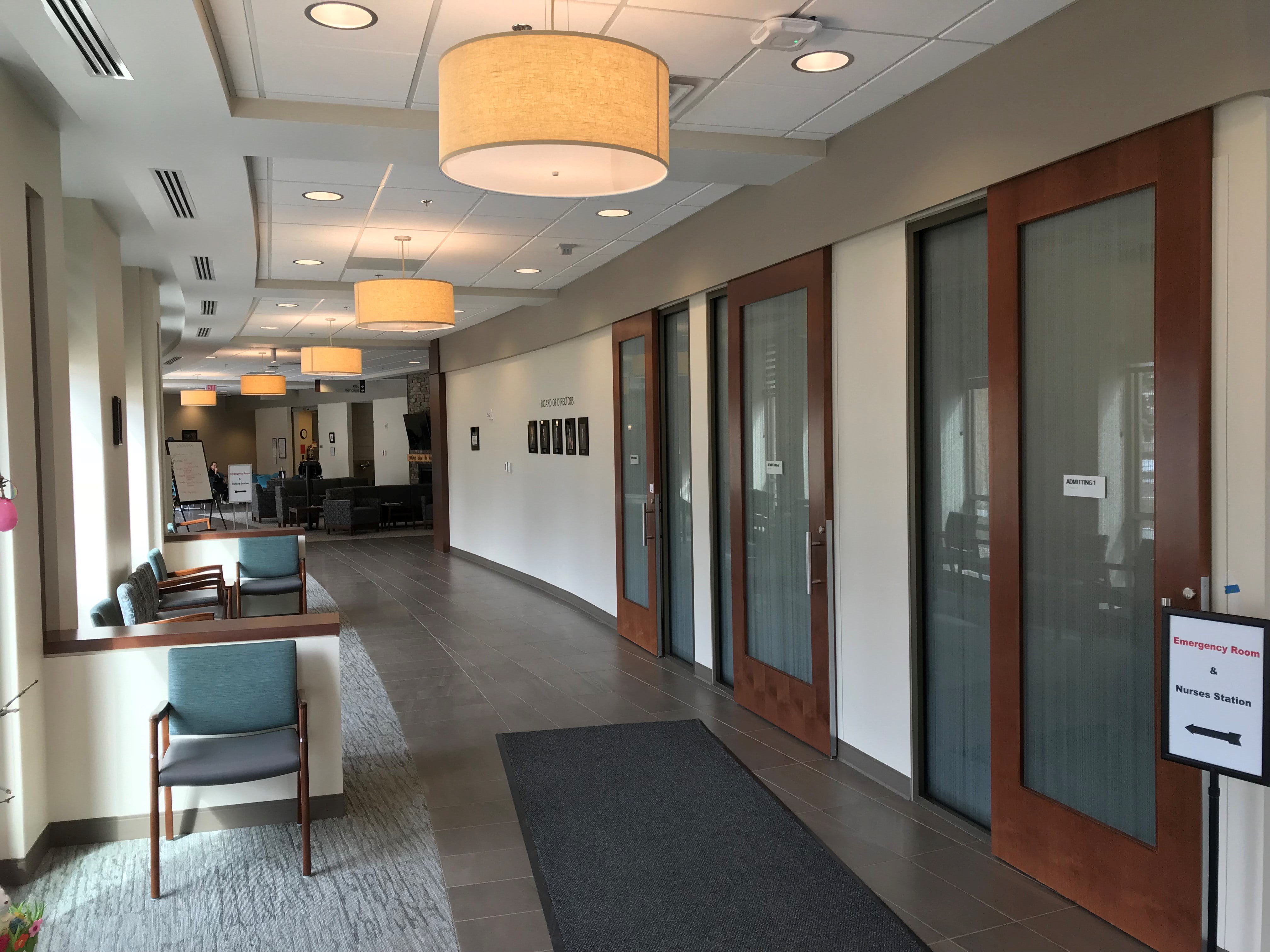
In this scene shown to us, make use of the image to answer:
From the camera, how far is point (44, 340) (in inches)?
170

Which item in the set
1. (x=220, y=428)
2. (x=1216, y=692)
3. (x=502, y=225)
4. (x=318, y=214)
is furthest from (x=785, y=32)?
(x=220, y=428)

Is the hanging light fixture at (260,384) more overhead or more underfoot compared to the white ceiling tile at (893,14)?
more underfoot

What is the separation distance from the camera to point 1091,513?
139 inches

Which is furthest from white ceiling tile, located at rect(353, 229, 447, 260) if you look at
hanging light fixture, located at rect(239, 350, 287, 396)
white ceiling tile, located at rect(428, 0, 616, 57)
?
hanging light fixture, located at rect(239, 350, 287, 396)

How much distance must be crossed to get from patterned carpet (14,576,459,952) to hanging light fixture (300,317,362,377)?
7.15 meters

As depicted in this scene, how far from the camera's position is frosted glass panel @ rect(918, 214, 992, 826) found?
4262mm

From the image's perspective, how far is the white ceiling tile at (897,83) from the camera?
387cm

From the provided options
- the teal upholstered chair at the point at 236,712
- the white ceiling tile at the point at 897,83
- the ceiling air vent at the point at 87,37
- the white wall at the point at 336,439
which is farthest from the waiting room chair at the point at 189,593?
the white wall at the point at 336,439

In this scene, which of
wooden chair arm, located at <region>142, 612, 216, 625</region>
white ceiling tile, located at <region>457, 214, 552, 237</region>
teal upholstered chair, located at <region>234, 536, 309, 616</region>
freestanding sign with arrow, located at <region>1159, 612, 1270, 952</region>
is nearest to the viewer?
freestanding sign with arrow, located at <region>1159, 612, 1270, 952</region>

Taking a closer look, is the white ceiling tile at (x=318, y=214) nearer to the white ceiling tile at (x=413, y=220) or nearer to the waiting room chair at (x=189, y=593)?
the white ceiling tile at (x=413, y=220)

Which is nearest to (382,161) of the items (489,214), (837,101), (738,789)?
(489,214)

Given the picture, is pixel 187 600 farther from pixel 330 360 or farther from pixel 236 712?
pixel 330 360

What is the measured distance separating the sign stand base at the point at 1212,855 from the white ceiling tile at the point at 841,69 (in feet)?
9.52

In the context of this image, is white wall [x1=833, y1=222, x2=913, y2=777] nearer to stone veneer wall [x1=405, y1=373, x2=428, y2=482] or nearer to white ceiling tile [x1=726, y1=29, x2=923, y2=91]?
white ceiling tile [x1=726, y1=29, x2=923, y2=91]
